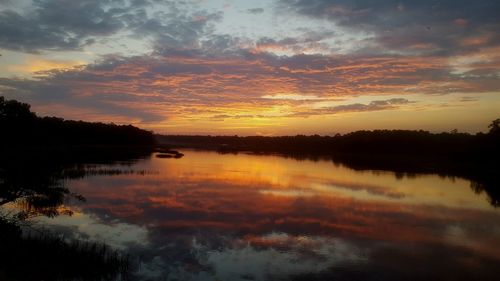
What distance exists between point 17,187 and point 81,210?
11518 mm

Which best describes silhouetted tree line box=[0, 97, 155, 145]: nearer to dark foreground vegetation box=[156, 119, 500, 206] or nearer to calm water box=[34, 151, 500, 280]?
calm water box=[34, 151, 500, 280]

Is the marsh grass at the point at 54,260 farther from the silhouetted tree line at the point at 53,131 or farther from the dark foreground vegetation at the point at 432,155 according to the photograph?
the dark foreground vegetation at the point at 432,155

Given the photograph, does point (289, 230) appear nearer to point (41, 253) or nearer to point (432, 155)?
point (41, 253)

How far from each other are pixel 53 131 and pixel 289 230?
77670mm

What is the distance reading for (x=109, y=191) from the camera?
117ft

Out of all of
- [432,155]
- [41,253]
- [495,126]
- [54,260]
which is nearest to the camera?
[54,260]

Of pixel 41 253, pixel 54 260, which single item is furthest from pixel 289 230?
pixel 41 253

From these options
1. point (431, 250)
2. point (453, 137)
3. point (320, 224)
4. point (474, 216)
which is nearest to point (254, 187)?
point (320, 224)

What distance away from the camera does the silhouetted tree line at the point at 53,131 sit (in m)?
20.5

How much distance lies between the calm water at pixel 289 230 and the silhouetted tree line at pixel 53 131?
5.17 meters

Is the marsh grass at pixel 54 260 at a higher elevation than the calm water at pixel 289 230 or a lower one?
higher

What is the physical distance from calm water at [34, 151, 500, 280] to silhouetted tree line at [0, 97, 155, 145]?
17.0ft

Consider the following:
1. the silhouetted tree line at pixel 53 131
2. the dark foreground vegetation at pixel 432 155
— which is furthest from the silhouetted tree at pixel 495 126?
the silhouetted tree line at pixel 53 131

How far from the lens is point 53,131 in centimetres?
8706
